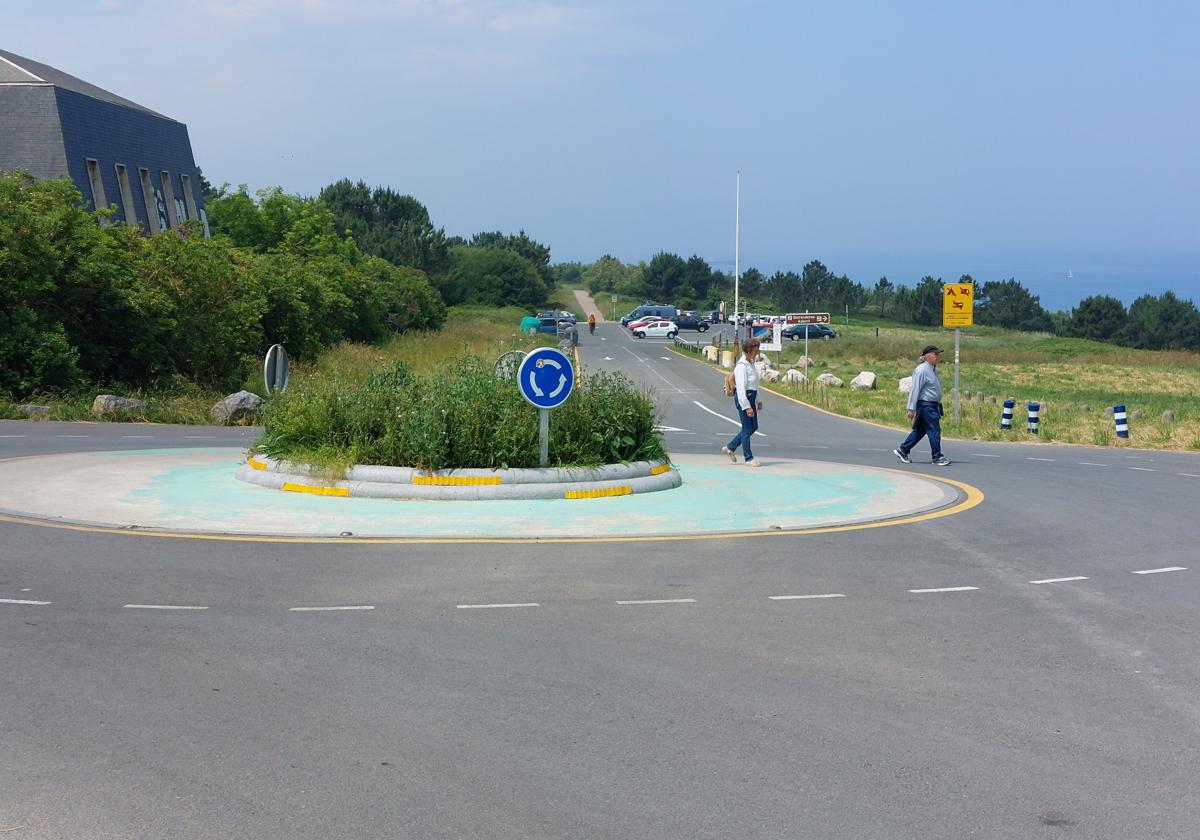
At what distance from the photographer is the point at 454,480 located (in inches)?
518

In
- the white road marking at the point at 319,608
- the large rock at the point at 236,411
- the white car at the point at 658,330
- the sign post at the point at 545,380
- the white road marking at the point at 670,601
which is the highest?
the sign post at the point at 545,380

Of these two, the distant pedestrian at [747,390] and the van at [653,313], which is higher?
the distant pedestrian at [747,390]

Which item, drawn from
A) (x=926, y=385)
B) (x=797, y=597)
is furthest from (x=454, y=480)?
(x=926, y=385)

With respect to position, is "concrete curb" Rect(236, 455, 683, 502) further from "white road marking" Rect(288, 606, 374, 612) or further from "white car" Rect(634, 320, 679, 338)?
"white car" Rect(634, 320, 679, 338)

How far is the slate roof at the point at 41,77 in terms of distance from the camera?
45456 millimetres

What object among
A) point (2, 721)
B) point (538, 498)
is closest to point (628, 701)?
point (2, 721)

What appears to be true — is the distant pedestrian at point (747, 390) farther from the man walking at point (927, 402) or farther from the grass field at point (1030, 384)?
the grass field at point (1030, 384)

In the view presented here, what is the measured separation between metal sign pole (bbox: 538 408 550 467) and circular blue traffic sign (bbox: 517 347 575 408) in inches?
4.4

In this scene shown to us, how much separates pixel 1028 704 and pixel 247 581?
5.43 meters

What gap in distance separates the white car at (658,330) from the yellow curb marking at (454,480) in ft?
266

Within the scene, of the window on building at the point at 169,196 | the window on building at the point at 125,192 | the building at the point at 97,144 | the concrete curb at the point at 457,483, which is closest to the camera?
the concrete curb at the point at 457,483

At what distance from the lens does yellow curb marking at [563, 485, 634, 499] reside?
1340 centimetres

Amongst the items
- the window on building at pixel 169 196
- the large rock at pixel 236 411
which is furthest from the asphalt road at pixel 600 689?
the window on building at pixel 169 196

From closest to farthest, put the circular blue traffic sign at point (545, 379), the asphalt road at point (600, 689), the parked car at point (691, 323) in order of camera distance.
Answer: the asphalt road at point (600, 689), the circular blue traffic sign at point (545, 379), the parked car at point (691, 323)
